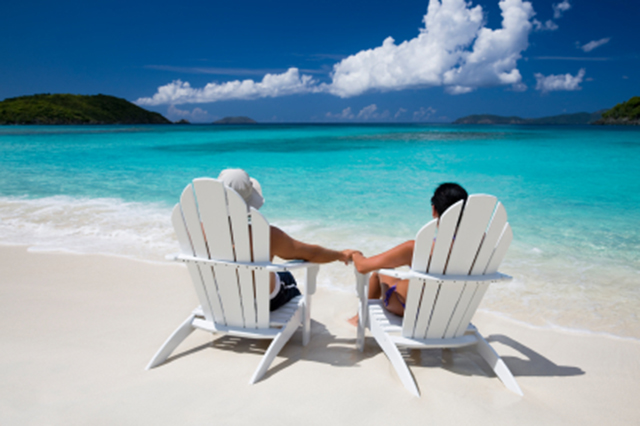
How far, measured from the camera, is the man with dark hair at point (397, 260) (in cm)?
233

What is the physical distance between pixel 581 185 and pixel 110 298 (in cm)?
1222

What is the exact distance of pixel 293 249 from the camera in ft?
8.23

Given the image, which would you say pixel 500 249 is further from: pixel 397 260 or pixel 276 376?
pixel 276 376

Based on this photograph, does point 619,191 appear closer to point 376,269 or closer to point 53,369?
point 376,269

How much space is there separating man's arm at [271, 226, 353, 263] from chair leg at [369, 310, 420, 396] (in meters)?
0.60

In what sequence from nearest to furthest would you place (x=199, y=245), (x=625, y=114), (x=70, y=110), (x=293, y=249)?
(x=199, y=245)
(x=293, y=249)
(x=625, y=114)
(x=70, y=110)

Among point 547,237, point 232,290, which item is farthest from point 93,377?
point 547,237

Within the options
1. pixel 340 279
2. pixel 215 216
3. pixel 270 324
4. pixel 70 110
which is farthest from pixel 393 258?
pixel 70 110

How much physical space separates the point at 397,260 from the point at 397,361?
638 mm

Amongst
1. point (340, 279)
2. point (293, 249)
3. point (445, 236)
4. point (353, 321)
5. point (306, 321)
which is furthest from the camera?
point (340, 279)

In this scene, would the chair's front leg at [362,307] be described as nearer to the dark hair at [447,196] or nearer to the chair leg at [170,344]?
the dark hair at [447,196]

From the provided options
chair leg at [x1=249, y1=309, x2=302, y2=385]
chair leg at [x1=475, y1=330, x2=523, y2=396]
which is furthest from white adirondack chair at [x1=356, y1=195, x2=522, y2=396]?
chair leg at [x1=249, y1=309, x2=302, y2=385]

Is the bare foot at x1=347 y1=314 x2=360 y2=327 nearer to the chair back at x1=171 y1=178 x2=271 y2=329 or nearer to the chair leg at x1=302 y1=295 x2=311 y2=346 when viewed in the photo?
the chair leg at x1=302 y1=295 x2=311 y2=346

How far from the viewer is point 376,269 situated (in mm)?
2494
